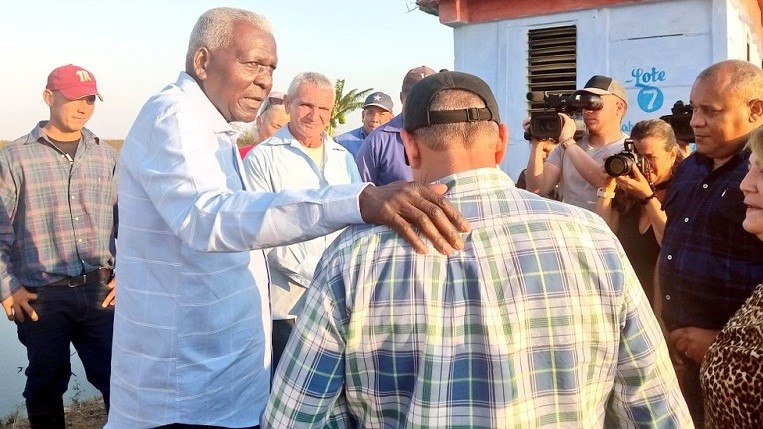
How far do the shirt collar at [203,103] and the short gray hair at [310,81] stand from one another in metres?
1.87

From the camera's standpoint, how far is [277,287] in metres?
3.47

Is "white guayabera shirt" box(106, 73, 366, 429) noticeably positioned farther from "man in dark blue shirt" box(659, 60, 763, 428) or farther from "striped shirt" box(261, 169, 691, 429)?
"man in dark blue shirt" box(659, 60, 763, 428)

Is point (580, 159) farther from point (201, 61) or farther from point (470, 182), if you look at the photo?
point (470, 182)

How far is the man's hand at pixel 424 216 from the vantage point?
4.46 ft

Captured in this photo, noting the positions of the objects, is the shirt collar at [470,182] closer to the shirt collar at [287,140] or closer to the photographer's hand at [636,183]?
the photographer's hand at [636,183]

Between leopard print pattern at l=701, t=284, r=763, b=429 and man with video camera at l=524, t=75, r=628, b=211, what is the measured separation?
162 centimetres

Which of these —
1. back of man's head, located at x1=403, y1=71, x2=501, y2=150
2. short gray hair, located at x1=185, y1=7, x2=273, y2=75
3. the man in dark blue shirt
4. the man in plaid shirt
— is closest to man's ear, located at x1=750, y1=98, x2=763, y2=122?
the man in dark blue shirt

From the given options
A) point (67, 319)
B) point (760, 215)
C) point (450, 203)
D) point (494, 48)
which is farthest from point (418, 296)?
point (494, 48)

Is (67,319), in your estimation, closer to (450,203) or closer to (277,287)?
(277,287)

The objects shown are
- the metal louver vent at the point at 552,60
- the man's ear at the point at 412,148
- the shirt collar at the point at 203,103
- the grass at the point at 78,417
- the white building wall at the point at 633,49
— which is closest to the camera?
the man's ear at the point at 412,148

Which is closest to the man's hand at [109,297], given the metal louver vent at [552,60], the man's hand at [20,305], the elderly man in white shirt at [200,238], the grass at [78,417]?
the man's hand at [20,305]

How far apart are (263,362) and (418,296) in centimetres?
95

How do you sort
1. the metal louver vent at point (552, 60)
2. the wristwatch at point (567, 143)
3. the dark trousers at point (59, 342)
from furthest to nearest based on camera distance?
the metal louver vent at point (552, 60) < the wristwatch at point (567, 143) < the dark trousers at point (59, 342)

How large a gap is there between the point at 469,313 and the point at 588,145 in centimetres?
302
